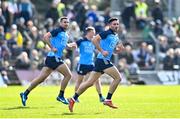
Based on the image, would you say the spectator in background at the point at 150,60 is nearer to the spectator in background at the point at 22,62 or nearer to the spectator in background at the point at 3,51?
the spectator in background at the point at 22,62

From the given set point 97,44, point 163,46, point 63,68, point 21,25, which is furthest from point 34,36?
point 97,44

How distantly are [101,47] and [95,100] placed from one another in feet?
15.5

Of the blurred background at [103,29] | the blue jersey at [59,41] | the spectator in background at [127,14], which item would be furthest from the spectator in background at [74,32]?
the blue jersey at [59,41]

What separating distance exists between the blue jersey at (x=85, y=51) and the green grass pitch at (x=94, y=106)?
4.09 ft

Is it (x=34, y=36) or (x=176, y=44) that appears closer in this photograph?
(x=34, y=36)

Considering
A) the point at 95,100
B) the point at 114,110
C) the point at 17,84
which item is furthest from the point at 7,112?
the point at 17,84

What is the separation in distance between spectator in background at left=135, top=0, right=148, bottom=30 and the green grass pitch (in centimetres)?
1146

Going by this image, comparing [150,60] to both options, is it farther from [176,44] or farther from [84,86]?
[84,86]

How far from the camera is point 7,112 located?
20.2 m

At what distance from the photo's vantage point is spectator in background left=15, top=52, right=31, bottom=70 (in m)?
36.6

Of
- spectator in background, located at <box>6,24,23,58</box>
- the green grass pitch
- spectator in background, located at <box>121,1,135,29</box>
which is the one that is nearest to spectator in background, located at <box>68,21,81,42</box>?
spectator in background, located at <box>6,24,23,58</box>

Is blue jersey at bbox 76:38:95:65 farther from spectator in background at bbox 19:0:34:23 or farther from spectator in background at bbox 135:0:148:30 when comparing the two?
spectator in background at bbox 135:0:148:30

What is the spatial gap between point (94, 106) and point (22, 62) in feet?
46.6

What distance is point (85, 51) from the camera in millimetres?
→ 26719
